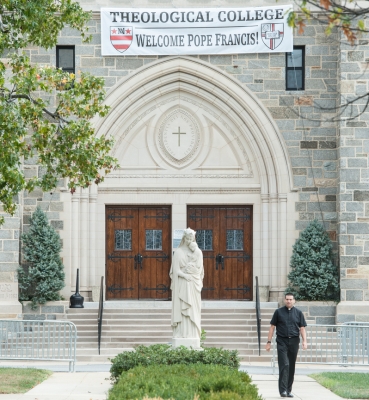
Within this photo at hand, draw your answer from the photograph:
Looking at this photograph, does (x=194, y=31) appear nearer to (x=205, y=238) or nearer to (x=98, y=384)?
(x=205, y=238)

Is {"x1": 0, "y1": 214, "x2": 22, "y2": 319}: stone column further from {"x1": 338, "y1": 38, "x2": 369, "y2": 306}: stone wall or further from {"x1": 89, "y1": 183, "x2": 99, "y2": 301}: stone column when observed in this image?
{"x1": 338, "y1": 38, "x2": 369, "y2": 306}: stone wall

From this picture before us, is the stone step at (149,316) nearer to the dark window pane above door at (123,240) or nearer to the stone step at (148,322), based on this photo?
the stone step at (148,322)

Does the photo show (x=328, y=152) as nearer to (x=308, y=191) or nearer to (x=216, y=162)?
(x=308, y=191)

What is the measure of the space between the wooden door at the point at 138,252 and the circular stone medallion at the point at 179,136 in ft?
4.47

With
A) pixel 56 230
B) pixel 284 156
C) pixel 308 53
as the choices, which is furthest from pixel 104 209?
pixel 308 53

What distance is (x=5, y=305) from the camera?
66.8 feet

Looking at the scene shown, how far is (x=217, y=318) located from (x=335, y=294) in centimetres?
295

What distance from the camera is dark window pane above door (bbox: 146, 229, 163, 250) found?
2248 cm

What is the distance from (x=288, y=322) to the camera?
12.9m

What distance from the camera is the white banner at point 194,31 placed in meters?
21.7

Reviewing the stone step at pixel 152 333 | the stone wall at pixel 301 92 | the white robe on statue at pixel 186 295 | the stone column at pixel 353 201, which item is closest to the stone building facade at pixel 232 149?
the stone wall at pixel 301 92

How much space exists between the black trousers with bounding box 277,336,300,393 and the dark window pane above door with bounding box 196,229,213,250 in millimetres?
9671

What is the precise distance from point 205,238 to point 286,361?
1001 centimetres

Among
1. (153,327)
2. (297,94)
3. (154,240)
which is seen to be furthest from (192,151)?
(153,327)
